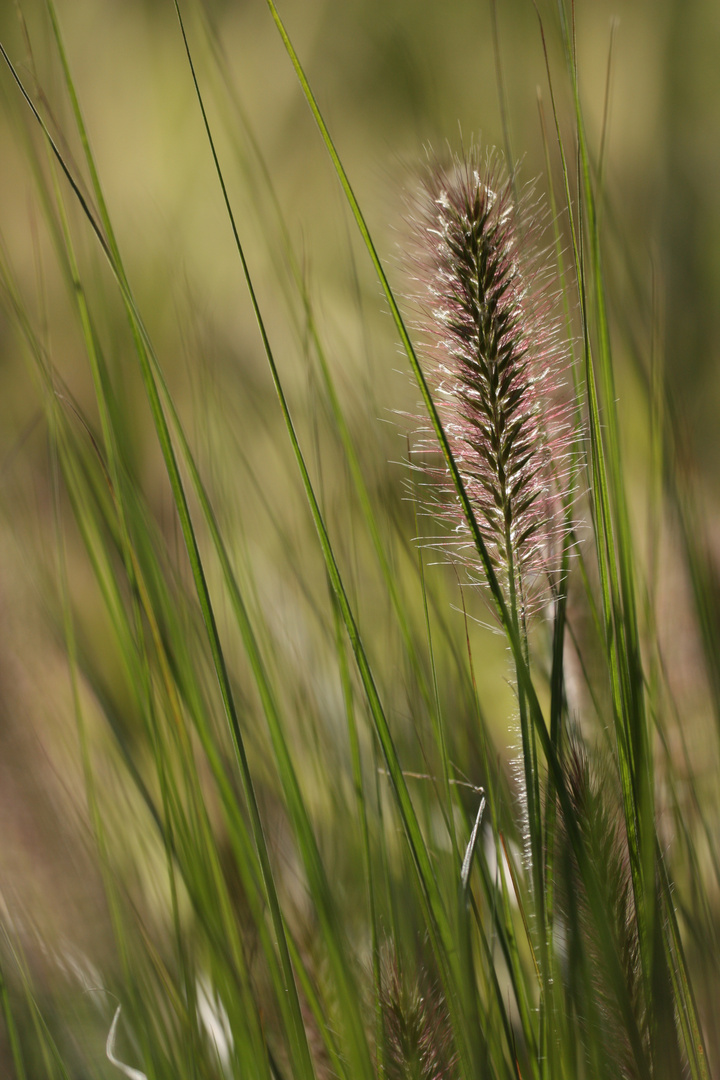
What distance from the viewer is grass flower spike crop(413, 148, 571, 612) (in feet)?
0.89

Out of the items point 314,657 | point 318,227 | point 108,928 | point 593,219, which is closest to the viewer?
point 593,219

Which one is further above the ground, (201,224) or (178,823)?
(201,224)

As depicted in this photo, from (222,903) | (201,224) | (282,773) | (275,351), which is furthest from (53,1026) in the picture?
(201,224)

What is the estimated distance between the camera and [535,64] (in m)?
0.80

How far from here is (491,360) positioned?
0.91 ft

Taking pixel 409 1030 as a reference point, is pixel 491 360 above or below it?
above

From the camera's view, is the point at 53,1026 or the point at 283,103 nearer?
the point at 53,1026

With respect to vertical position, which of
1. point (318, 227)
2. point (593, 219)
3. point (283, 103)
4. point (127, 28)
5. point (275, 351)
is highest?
point (127, 28)

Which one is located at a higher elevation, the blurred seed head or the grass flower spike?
the grass flower spike

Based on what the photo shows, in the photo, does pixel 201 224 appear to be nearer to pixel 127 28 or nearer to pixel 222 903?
pixel 127 28

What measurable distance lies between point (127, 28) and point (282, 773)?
1.13 metres

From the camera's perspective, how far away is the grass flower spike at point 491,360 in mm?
270

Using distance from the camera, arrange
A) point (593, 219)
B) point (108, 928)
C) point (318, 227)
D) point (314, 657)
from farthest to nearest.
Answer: point (318, 227) < point (314, 657) < point (108, 928) < point (593, 219)

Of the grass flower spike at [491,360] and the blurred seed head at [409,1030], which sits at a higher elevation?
the grass flower spike at [491,360]
